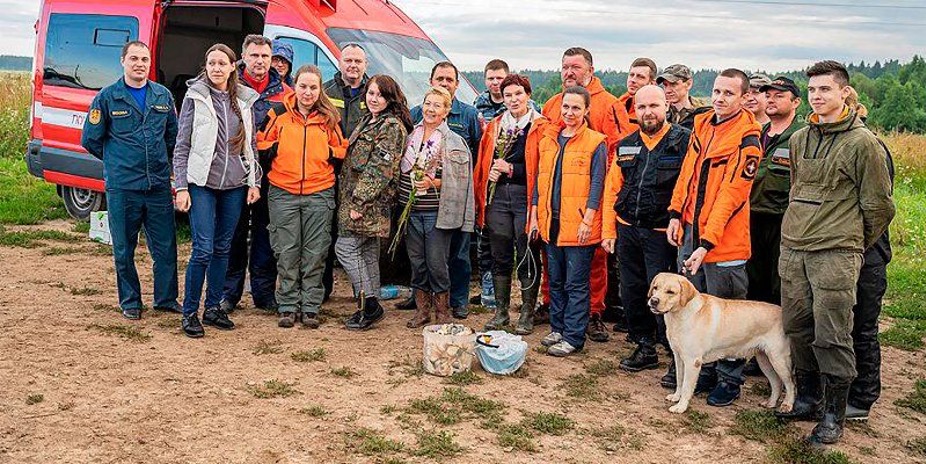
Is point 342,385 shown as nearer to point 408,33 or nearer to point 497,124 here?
point 497,124

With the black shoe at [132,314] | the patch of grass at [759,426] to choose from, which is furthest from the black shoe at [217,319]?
the patch of grass at [759,426]

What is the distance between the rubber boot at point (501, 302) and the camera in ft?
21.4

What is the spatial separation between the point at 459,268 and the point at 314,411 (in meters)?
2.30

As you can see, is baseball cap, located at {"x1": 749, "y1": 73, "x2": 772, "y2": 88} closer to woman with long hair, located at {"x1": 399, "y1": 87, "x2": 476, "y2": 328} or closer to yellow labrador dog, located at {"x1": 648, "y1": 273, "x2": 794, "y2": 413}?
yellow labrador dog, located at {"x1": 648, "y1": 273, "x2": 794, "y2": 413}

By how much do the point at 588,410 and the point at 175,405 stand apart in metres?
2.24

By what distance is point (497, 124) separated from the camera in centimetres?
633

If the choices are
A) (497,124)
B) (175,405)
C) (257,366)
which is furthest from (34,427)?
(497,124)

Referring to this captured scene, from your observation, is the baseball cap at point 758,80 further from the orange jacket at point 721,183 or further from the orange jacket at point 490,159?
the orange jacket at point 490,159

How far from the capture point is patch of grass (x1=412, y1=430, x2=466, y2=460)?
418cm

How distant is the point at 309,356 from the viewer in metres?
5.63

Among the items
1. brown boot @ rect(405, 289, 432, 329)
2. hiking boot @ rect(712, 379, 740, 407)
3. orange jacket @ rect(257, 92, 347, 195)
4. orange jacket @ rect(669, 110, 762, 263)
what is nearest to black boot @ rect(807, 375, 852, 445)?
hiking boot @ rect(712, 379, 740, 407)

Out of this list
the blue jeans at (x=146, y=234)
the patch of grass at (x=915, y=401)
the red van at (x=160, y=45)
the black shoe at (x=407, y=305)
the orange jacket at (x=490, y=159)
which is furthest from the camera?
the red van at (x=160, y=45)

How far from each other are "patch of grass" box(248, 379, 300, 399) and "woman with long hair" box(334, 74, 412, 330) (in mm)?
1331

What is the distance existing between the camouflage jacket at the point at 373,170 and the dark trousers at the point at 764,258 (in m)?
2.43
